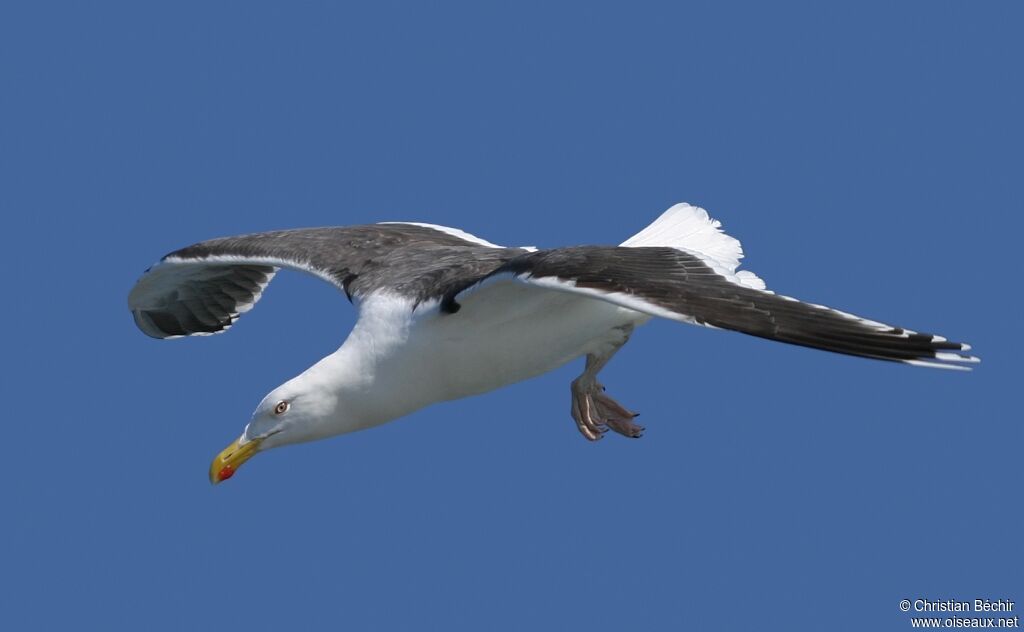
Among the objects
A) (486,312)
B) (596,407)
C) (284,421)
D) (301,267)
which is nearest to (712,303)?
(486,312)

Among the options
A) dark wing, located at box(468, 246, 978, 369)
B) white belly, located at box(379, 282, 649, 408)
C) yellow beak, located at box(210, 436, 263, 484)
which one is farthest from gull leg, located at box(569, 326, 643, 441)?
yellow beak, located at box(210, 436, 263, 484)

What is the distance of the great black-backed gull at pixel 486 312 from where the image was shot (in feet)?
31.3

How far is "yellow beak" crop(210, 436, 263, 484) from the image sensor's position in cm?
1140

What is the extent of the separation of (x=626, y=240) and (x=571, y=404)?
1262 mm

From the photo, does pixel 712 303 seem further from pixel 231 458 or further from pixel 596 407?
pixel 231 458

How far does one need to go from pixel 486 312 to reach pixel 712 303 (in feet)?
6.04

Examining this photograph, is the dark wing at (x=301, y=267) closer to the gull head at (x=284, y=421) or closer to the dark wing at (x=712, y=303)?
the gull head at (x=284, y=421)

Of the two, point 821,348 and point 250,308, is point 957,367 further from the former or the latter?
point 250,308

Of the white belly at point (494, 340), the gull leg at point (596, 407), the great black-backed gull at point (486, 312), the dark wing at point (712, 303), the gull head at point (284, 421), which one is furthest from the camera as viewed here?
the gull leg at point (596, 407)

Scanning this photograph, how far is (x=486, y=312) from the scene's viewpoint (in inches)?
434

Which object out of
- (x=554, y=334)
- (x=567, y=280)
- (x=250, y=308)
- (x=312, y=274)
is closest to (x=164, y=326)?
(x=250, y=308)

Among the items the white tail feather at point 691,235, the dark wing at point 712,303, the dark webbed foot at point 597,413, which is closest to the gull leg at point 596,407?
the dark webbed foot at point 597,413

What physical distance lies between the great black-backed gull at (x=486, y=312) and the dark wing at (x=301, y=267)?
0.02 m

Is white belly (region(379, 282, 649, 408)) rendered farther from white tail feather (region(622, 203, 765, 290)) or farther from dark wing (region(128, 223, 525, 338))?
white tail feather (region(622, 203, 765, 290))
